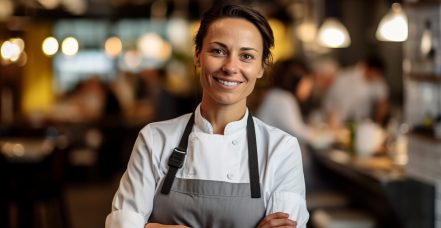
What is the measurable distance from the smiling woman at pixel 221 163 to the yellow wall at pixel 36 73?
13058mm

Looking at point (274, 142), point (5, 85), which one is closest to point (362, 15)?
point (5, 85)

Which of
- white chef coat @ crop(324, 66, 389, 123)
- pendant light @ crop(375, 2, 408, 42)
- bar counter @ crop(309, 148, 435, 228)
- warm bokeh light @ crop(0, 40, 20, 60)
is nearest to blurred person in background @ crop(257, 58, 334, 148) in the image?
bar counter @ crop(309, 148, 435, 228)

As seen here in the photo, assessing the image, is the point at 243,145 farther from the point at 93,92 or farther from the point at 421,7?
the point at 93,92

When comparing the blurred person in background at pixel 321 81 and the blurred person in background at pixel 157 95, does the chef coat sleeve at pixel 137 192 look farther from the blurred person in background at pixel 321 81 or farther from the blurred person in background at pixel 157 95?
the blurred person in background at pixel 321 81

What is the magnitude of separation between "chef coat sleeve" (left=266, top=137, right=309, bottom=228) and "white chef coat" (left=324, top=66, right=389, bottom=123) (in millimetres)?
6964

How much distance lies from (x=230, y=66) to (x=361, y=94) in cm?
765

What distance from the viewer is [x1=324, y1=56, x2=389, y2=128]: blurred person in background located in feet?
28.6

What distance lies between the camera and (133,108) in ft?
40.8

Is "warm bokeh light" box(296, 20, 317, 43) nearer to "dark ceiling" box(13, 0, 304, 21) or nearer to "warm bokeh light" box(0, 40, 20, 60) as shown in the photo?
"dark ceiling" box(13, 0, 304, 21)

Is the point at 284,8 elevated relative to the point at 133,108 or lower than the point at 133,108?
elevated

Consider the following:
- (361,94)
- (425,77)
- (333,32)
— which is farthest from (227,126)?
(361,94)

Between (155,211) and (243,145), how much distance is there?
0.33 m

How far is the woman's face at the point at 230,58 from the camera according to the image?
208 cm

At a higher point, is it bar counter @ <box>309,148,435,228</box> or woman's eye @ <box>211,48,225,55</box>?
woman's eye @ <box>211,48,225,55</box>
